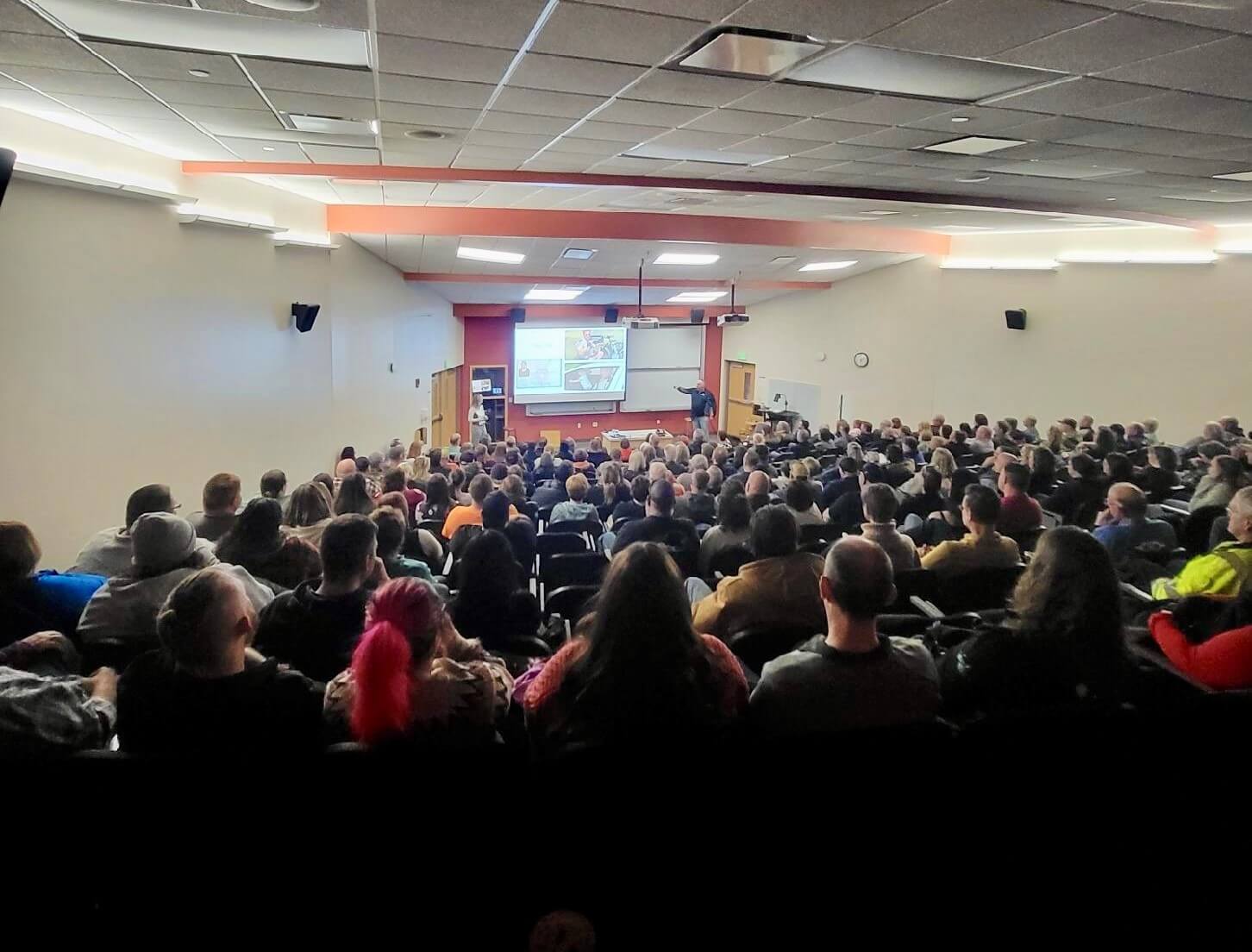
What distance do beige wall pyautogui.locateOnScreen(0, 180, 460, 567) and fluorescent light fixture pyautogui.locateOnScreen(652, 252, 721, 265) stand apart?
5274 mm

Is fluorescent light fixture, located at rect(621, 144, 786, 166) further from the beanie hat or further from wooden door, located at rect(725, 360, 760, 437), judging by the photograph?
wooden door, located at rect(725, 360, 760, 437)

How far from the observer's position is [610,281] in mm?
15516

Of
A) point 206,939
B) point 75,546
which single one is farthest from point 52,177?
point 206,939

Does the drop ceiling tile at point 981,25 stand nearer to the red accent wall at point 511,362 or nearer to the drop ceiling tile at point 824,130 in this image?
the drop ceiling tile at point 824,130

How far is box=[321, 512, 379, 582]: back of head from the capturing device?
8.71ft

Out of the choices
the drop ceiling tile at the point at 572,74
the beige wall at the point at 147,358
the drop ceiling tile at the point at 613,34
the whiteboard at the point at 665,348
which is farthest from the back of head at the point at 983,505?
the whiteboard at the point at 665,348

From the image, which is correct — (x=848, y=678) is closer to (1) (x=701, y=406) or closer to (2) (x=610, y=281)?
(2) (x=610, y=281)

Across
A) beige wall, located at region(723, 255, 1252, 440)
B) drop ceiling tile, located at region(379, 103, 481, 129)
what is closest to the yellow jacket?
drop ceiling tile, located at region(379, 103, 481, 129)

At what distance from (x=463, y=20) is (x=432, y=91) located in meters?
1.15

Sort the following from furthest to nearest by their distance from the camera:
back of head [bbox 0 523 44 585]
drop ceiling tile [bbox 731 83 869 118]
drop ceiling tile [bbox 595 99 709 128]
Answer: drop ceiling tile [bbox 595 99 709 128] → drop ceiling tile [bbox 731 83 869 118] → back of head [bbox 0 523 44 585]

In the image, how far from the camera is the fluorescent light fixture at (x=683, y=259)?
1304 centimetres

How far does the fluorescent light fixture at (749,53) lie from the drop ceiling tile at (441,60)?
33.0 inches

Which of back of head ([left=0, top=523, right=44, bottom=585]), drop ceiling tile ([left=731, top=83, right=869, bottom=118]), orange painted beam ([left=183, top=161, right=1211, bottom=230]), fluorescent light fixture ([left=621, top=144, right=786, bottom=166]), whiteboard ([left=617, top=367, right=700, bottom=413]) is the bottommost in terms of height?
back of head ([left=0, top=523, right=44, bottom=585])

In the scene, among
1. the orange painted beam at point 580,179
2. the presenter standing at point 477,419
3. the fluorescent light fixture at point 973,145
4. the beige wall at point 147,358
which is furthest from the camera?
the presenter standing at point 477,419
